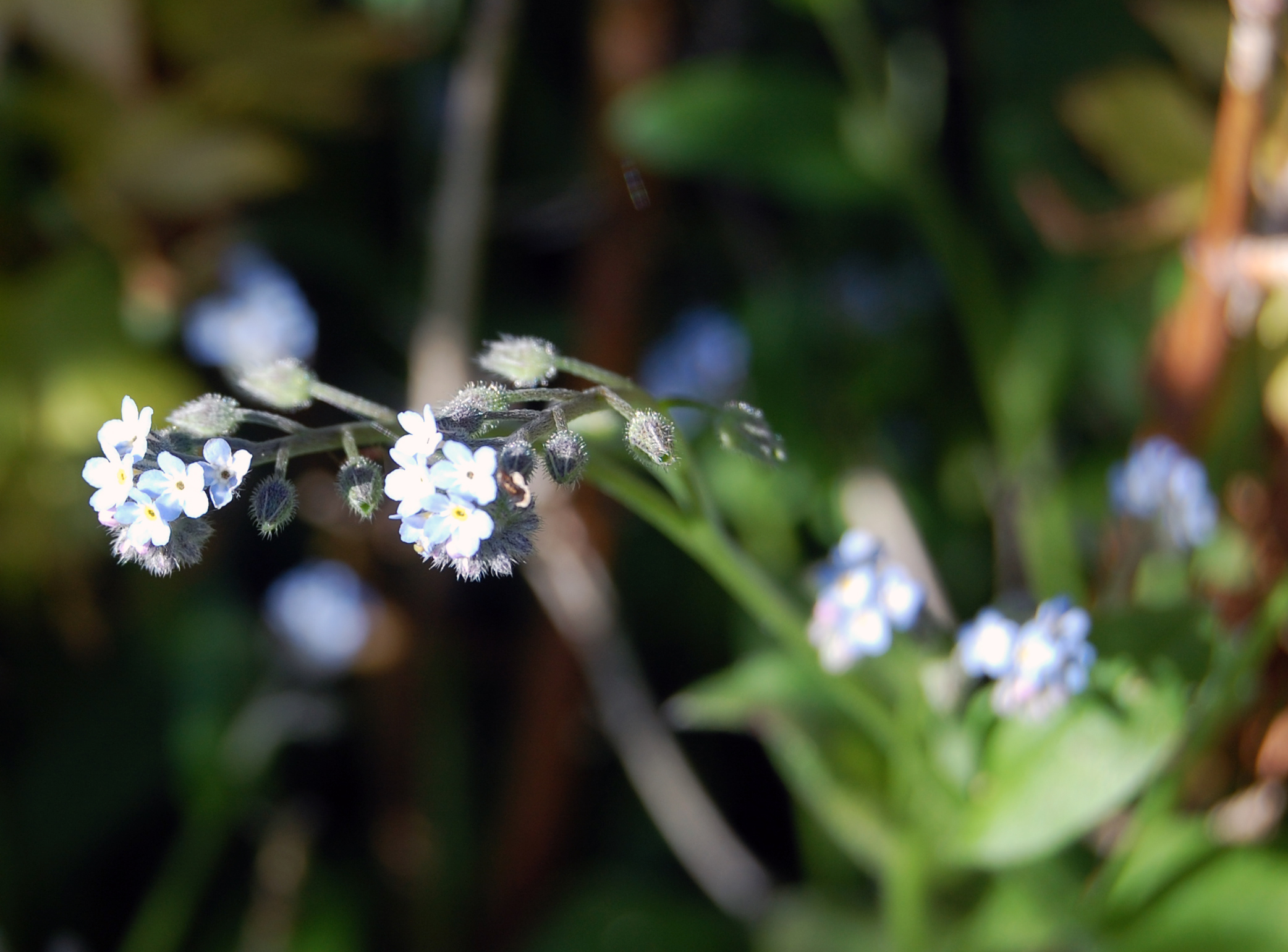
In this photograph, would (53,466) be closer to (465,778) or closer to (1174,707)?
(465,778)

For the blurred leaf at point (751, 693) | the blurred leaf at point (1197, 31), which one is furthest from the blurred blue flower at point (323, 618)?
the blurred leaf at point (1197, 31)

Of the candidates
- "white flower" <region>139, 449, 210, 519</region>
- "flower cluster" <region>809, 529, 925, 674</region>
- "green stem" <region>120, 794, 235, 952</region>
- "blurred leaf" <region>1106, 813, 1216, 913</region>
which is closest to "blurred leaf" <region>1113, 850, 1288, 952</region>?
"blurred leaf" <region>1106, 813, 1216, 913</region>

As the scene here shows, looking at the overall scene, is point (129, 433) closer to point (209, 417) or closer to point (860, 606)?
point (209, 417)

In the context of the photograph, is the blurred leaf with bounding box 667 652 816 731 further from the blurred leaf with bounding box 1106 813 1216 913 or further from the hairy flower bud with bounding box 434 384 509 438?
the hairy flower bud with bounding box 434 384 509 438

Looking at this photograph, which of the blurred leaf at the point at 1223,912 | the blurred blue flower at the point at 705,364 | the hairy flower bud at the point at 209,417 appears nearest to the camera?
the hairy flower bud at the point at 209,417

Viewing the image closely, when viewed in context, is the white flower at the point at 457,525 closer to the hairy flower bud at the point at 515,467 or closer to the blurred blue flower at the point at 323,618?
the hairy flower bud at the point at 515,467

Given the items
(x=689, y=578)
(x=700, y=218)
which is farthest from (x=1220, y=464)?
(x=700, y=218)
